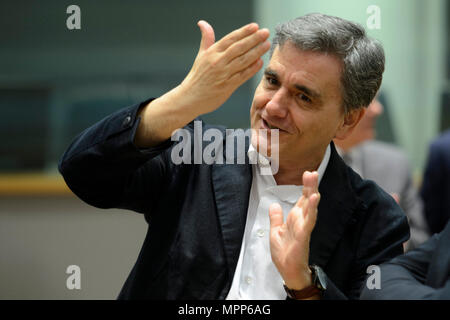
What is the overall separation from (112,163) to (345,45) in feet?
2.03

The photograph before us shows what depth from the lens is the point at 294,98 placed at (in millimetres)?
1581

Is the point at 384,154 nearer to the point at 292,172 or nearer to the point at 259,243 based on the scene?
the point at 292,172

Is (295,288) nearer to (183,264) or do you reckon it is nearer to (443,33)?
(183,264)

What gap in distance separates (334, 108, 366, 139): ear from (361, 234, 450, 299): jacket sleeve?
1.42 feet

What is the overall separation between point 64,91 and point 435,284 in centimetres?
270

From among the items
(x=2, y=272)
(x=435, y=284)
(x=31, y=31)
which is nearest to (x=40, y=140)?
(x=31, y=31)

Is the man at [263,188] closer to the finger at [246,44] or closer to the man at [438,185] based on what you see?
the finger at [246,44]

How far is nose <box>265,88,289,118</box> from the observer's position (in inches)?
61.0

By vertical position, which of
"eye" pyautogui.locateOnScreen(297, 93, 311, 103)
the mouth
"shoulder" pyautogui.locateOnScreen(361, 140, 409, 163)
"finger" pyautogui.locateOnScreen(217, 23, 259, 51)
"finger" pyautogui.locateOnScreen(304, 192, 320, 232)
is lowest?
"shoulder" pyautogui.locateOnScreen(361, 140, 409, 163)

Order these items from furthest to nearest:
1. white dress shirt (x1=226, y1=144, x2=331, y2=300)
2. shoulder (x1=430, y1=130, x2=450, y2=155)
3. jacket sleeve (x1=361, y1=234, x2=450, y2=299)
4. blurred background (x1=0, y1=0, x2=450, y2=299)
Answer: blurred background (x1=0, y1=0, x2=450, y2=299) → shoulder (x1=430, y1=130, x2=450, y2=155) → white dress shirt (x1=226, y1=144, x2=331, y2=300) → jacket sleeve (x1=361, y1=234, x2=450, y2=299)

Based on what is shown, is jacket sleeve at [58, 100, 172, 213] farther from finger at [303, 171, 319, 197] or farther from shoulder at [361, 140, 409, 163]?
shoulder at [361, 140, 409, 163]

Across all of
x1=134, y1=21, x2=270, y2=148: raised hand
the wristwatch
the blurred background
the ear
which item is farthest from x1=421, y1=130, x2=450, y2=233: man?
x1=134, y1=21, x2=270, y2=148: raised hand

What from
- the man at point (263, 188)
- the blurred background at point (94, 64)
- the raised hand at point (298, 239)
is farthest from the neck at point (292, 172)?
the blurred background at point (94, 64)

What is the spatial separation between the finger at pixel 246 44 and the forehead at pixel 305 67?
0.20 m
